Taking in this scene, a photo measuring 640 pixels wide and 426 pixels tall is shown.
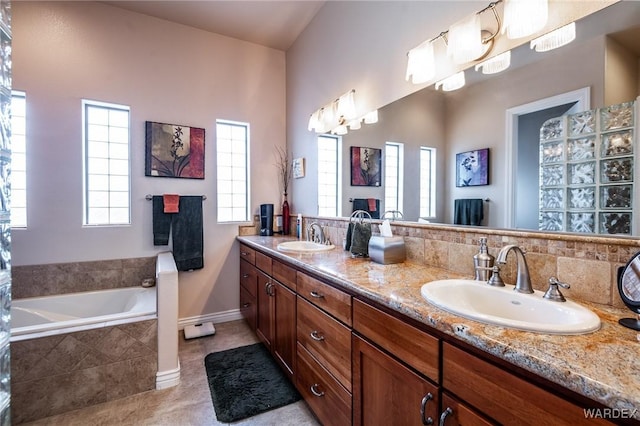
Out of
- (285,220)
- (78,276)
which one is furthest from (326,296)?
(78,276)

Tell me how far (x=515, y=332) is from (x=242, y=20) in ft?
10.8

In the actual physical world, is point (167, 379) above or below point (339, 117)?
below

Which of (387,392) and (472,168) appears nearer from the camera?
(387,392)

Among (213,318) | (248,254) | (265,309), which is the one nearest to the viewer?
(265,309)

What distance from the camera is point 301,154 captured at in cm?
304

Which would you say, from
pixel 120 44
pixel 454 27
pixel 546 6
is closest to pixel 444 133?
pixel 454 27

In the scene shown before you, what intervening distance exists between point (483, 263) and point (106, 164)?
3.15 metres

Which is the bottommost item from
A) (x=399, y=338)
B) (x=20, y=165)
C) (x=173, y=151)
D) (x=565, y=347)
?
(x=399, y=338)

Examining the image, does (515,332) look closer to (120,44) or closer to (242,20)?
(242,20)

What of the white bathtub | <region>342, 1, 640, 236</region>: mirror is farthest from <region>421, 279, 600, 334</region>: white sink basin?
the white bathtub

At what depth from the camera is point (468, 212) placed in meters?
1.39

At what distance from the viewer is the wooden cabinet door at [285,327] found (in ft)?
5.83

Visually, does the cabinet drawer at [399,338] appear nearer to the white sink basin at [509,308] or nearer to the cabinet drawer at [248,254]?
the white sink basin at [509,308]

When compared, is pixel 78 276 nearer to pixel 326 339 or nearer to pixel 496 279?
pixel 326 339
